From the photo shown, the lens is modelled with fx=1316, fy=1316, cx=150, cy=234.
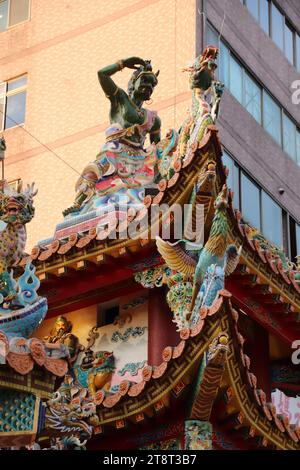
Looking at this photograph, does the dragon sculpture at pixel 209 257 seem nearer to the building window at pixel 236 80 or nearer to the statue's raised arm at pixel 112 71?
the statue's raised arm at pixel 112 71

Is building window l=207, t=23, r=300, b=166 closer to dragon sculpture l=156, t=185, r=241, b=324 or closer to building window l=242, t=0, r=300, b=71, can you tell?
building window l=242, t=0, r=300, b=71

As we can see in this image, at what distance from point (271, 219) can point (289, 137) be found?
119 inches

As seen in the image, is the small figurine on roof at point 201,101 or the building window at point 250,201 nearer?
the small figurine on roof at point 201,101

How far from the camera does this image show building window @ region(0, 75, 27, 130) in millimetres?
29391

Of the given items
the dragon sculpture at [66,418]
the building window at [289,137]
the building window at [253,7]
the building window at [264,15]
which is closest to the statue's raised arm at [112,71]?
the building window at [253,7]

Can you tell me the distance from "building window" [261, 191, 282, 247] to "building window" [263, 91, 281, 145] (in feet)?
5.85

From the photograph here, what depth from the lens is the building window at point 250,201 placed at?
26.2 meters

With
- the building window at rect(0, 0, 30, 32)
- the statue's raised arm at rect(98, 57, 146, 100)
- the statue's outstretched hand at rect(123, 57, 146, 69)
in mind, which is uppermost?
the building window at rect(0, 0, 30, 32)

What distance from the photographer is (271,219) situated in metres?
27.3

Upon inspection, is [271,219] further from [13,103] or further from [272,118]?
[13,103]

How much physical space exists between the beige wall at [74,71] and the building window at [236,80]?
5.41ft

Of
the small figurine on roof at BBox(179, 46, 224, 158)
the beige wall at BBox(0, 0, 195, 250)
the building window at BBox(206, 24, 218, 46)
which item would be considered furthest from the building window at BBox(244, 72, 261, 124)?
the small figurine on roof at BBox(179, 46, 224, 158)

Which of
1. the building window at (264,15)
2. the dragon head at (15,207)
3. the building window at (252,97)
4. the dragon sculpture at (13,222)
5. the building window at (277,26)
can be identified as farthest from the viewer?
the building window at (277,26)

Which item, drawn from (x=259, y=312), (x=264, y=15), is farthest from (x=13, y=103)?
(x=259, y=312)
